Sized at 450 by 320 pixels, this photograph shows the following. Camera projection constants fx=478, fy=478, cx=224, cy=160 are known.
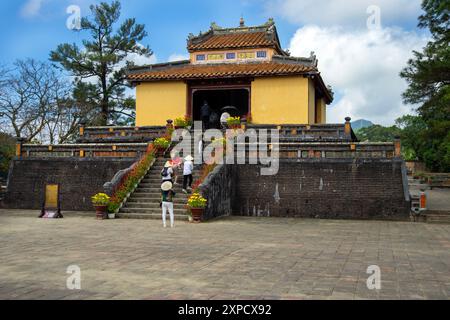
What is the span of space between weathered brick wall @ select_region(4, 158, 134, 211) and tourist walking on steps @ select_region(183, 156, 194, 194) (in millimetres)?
3553

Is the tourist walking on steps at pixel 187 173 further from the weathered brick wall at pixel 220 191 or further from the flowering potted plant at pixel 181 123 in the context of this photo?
the flowering potted plant at pixel 181 123

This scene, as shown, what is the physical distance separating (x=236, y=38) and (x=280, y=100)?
16.6 feet

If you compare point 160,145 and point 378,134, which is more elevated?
point 378,134

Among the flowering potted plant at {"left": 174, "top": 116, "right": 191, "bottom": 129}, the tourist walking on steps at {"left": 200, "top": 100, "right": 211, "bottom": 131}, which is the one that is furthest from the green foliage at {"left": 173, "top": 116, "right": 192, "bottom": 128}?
the tourist walking on steps at {"left": 200, "top": 100, "right": 211, "bottom": 131}

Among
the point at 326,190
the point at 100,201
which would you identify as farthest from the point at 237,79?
the point at 100,201

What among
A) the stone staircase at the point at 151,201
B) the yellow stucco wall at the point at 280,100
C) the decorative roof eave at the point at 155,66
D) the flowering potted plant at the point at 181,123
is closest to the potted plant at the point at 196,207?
the stone staircase at the point at 151,201

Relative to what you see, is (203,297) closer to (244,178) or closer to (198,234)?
(198,234)

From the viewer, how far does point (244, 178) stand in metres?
17.6

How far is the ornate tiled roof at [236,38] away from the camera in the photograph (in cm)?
2397

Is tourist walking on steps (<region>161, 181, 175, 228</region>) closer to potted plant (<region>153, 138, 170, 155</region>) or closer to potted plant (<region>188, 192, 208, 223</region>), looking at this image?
potted plant (<region>188, 192, 208, 223</region>)

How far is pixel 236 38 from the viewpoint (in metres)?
25.4

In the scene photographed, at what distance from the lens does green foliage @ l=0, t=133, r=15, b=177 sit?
25894 millimetres

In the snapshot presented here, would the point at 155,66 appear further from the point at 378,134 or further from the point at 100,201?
the point at 378,134

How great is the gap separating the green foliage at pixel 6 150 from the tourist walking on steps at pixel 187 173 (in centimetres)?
1407
